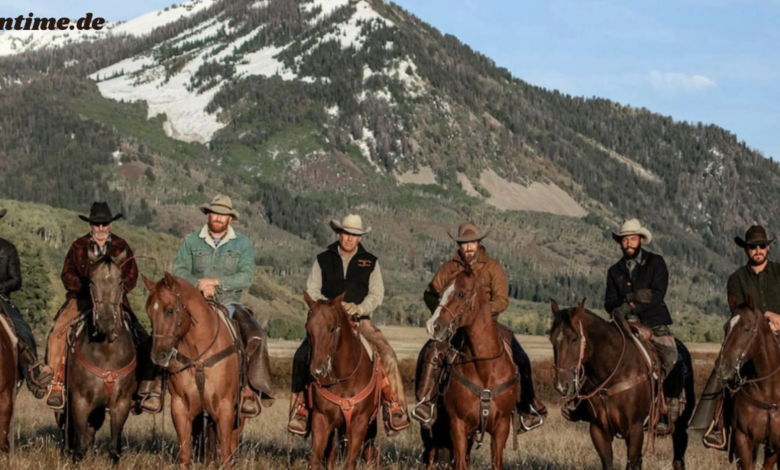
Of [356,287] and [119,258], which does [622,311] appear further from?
[119,258]

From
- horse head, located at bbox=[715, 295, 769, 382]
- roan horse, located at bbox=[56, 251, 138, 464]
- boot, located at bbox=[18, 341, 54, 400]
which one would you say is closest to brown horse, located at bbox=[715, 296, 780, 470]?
horse head, located at bbox=[715, 295, 769, 382]

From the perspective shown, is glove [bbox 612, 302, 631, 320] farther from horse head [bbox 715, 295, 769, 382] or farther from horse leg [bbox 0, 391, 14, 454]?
horse leg [bbox 0, 391, 14, 454]

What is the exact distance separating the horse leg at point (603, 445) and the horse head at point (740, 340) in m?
1.86

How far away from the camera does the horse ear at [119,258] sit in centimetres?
1397

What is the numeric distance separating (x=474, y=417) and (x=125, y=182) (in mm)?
127654

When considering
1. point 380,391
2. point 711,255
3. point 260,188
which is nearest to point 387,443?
point 380,391

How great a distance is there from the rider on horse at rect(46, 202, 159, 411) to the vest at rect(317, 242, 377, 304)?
7.87 ft

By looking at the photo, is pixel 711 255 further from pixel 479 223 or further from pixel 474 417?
pixel 474 417

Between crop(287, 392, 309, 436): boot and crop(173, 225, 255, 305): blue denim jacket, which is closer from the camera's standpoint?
crop(287, 392, 309, 436): boot

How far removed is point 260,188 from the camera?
509 feet

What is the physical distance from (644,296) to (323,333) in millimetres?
4634

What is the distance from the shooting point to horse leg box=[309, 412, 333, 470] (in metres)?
13.7

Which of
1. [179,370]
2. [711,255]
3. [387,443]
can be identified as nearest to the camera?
[179,370]

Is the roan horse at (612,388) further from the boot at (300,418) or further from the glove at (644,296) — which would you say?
the boot at (300,418)
